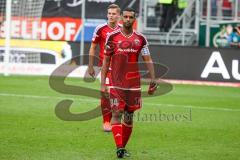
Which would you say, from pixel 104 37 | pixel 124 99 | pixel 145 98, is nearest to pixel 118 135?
pixel 124 99

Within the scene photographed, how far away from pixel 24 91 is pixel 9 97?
179 cm

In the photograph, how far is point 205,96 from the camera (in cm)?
2042

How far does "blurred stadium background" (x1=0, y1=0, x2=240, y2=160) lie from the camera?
11.3 meters

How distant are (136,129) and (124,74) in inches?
119

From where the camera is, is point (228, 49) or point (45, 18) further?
point (45, 18)

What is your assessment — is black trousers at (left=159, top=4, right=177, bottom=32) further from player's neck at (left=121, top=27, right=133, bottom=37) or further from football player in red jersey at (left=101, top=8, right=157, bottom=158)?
player's neck at (left=121, top=27, right=133, bottom=37)

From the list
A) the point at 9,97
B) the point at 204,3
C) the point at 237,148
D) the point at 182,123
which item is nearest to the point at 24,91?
the point at 9,97

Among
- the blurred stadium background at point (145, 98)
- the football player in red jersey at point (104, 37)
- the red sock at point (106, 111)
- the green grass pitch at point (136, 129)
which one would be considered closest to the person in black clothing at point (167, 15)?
the blurred stadium background at point (145, 98)

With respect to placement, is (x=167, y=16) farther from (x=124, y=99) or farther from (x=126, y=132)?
(x=126, y=132)

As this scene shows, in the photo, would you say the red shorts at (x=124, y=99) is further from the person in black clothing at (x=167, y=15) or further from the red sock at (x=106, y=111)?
the person in black clothing at (x=167, y=15)

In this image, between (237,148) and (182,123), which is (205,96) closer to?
(182,123)

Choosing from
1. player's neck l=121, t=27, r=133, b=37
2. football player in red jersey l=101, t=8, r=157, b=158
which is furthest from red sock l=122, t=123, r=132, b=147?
player's neck l=121, t=27, r=133, b=37

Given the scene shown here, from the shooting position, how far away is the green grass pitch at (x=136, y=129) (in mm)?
10643

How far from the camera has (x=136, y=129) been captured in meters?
13.4
